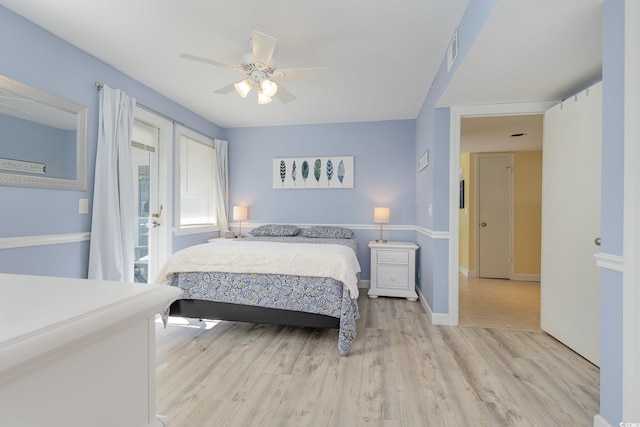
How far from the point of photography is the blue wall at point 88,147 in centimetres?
195

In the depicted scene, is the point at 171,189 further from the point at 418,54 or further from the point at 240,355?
the point at 418,54

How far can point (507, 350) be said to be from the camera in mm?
2291

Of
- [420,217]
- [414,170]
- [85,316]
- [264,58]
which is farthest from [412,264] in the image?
[85,316]

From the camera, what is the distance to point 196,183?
13.3 feet

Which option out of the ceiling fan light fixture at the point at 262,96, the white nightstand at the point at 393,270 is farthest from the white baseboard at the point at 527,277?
the ceiling fan light fixture at the point at 262,96

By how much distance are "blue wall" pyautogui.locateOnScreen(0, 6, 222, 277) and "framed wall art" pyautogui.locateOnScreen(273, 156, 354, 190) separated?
7.33 feet

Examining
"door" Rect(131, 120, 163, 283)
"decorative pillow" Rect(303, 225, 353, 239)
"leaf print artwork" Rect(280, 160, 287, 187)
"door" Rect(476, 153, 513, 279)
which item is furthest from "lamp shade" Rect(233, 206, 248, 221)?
"door" Rect(476, 153, 513, 279)

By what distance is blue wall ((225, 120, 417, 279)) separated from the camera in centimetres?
415

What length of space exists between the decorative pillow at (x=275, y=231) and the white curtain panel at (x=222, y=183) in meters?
0.54

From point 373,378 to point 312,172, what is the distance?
9.89 ft

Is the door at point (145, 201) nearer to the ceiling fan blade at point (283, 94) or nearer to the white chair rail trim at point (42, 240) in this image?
the white chair rail trim at point (42, 240)

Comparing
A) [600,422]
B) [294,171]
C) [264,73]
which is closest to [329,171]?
[294,171]

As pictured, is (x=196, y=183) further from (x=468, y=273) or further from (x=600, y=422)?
(x=468, y=273)

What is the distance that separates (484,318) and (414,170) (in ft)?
6.74
